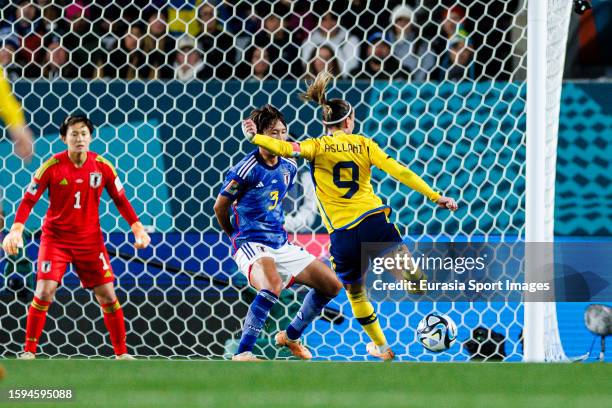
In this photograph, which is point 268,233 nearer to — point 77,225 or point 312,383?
point 77,225

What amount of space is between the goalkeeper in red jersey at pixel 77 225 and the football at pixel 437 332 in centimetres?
167

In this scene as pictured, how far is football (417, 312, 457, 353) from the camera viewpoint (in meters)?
6.09

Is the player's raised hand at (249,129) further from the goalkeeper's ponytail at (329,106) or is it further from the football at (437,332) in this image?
the football at (437,332)

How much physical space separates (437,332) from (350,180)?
0.96 meters

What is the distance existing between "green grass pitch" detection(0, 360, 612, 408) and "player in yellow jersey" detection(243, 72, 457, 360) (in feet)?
2.99

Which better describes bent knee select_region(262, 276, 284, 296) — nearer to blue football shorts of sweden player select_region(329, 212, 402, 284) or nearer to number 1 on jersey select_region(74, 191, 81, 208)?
blue football shorts of sweden player select_region(329, 212, 402, 284)

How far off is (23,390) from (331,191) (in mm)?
2249

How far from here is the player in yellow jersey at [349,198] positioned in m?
6.02

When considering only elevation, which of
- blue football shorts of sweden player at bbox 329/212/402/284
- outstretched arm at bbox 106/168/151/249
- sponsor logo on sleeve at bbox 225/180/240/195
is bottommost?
blue football shorts of sweden player at bbox 329/212/402/284

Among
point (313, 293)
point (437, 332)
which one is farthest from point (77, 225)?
point (437, 332)

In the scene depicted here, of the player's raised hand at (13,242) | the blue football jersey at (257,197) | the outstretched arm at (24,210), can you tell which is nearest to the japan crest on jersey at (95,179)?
the outstretched arm at (24,210)

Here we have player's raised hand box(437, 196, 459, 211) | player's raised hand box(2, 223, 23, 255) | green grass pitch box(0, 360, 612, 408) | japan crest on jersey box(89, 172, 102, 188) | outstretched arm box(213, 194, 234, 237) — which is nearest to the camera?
green grass pitch box(0, 360, 612, 408)

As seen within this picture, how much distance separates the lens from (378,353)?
6.11m

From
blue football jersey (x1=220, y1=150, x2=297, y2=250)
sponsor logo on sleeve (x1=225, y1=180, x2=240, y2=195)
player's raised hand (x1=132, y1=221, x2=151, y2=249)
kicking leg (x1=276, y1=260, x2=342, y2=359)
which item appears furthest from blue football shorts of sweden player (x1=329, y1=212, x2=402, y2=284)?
player's raised hand (x1=132, y1=221, x2=151, y2=249)
